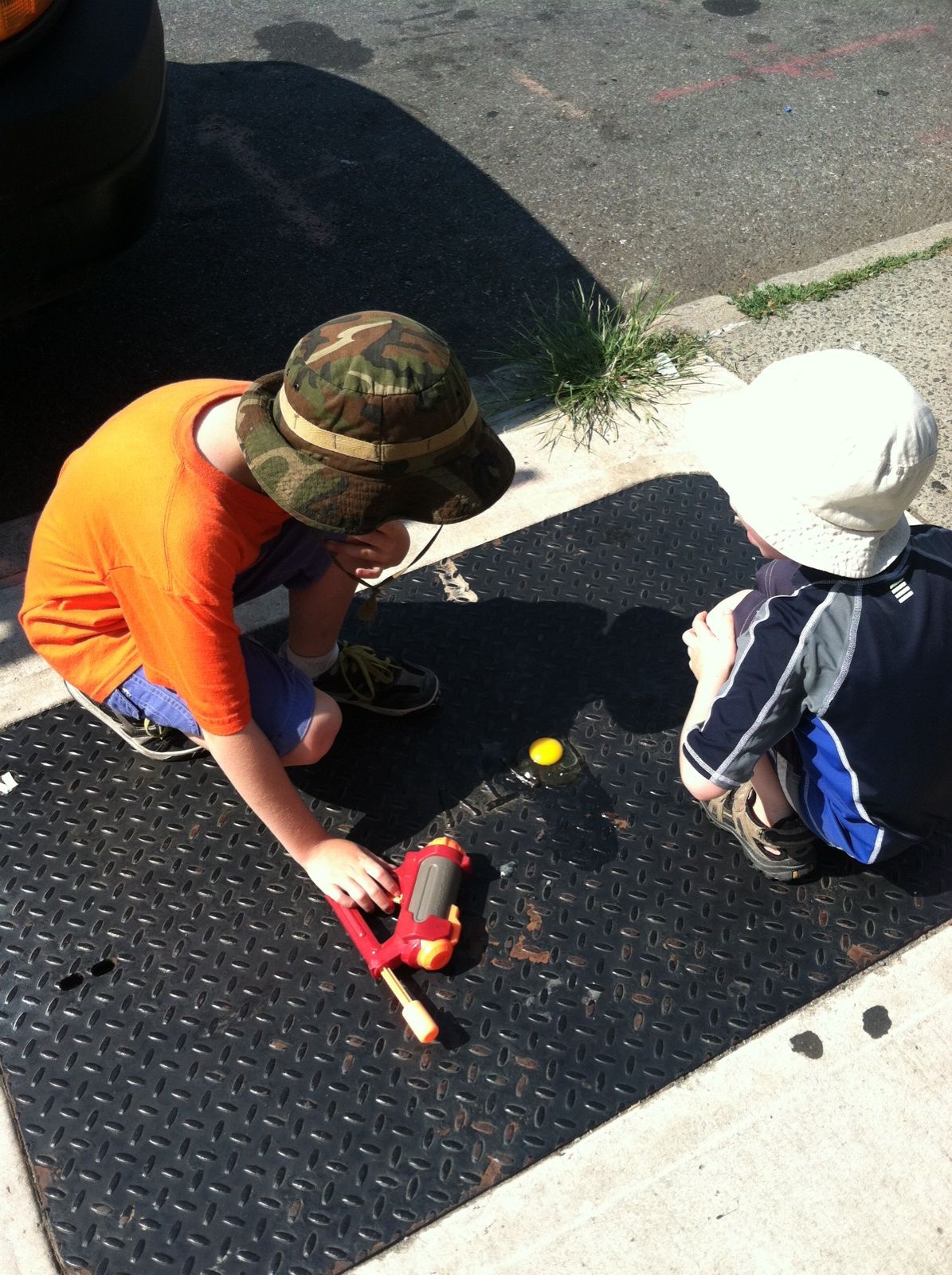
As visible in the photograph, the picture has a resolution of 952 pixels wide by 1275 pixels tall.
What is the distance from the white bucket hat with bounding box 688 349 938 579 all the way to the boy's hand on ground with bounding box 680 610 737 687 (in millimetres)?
317

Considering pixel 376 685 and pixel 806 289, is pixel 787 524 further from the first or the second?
pixel 806 289

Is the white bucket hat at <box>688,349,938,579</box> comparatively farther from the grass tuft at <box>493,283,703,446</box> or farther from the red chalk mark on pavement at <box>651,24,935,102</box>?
the red chalk mark on pavement at <box>651,24,935,102</box>

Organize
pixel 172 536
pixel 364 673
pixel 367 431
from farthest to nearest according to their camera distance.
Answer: pixel 364 673
pixel 172 536
pixel 367 431

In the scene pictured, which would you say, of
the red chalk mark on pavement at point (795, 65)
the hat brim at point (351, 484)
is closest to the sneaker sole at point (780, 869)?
the hat brim at point (351, 484)

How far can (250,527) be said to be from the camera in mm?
1763

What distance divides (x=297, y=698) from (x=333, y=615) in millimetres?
268

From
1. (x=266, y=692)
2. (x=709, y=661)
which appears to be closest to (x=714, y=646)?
(x=709, y=661)

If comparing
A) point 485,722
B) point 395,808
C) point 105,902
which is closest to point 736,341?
point 485,722

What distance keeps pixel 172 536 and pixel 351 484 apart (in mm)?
295

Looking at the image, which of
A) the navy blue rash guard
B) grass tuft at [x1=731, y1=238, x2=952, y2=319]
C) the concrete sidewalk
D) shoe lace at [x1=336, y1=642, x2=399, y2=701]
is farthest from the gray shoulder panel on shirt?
grass tuft at [x1=731, y1=238, x2=952, y2=319]

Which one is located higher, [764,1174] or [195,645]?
[195,645]

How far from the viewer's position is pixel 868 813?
1806 millimetres

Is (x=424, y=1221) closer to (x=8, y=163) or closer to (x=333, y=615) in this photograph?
(x=333, y=615)

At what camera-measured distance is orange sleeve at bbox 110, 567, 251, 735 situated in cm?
164
